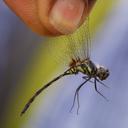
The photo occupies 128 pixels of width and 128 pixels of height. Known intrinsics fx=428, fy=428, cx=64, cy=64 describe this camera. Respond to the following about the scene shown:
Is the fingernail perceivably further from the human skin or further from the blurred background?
the blurred background

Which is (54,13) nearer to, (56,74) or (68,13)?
(68,13)

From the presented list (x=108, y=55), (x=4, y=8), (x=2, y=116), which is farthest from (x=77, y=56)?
(x=4, y=8)

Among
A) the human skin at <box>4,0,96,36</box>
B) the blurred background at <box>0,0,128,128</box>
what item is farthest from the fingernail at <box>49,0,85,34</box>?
the blurred background at <box>0,0,128,128</box>

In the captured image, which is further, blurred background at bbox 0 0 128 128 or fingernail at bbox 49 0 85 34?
blurred background at bbox 0 0 128 128

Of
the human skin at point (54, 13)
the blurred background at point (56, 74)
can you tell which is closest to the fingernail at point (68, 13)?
the human skin at point (54, 13)

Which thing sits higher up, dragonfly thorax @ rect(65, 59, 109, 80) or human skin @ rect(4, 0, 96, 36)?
human skin @ rect(4, 0, 96, 36)

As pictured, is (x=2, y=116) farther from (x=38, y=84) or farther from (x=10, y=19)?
(x=10, y=19)
